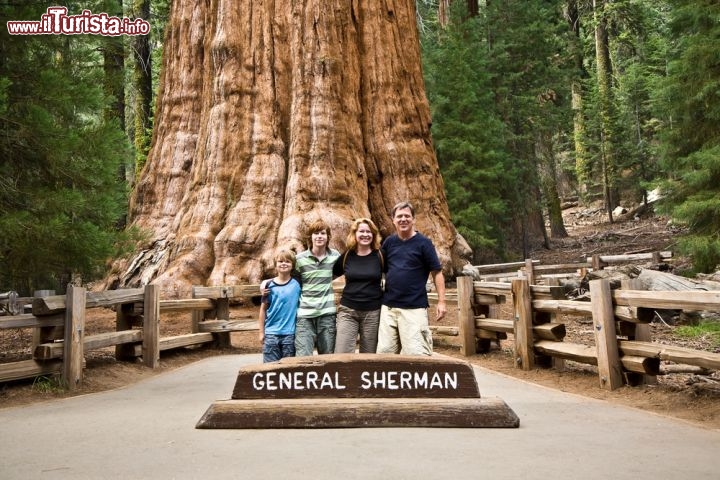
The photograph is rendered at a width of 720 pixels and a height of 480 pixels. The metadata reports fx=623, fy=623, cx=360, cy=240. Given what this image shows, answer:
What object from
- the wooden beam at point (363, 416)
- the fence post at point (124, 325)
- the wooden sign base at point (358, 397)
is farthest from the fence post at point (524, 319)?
the fence post at point (124, 325)

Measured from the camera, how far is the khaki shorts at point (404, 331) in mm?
5660

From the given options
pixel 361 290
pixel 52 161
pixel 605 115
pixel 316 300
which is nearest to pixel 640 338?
pixel 361 290

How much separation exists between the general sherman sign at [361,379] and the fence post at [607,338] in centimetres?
253

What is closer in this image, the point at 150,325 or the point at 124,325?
the point at 150,325

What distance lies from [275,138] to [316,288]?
8.95m

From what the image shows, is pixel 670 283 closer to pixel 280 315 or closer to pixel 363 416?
pixel 280 315

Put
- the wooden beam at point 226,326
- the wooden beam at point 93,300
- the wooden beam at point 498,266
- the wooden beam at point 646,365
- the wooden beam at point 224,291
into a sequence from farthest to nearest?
the wooden beam at point 498,266, the wooden beam at point 224,291, the wooden beam at point 226,326, the wooden beam at point 93,300, the wooden beam at point 646,365

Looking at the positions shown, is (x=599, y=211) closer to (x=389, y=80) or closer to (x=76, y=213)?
(x=389, y=80)

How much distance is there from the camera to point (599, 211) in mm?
39781

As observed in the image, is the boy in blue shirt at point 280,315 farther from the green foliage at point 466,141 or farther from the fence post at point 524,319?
the green foliage at point 466,141

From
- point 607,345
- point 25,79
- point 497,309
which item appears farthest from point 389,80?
point 607,345

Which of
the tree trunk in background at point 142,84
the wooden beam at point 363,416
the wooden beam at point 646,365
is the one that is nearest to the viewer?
the wooden beam at point 363,416

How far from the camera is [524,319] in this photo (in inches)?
340

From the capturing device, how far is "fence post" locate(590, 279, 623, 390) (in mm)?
6914
